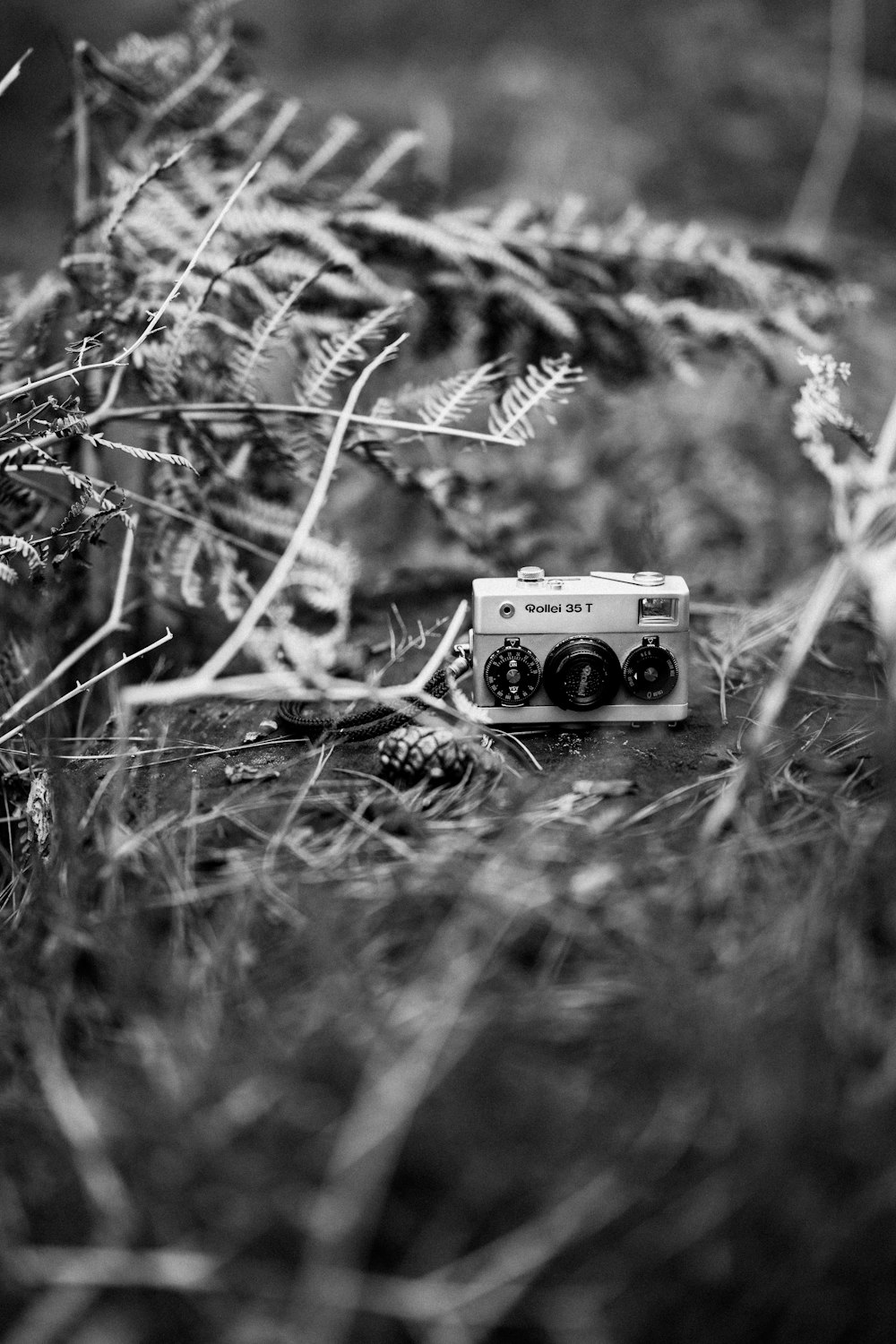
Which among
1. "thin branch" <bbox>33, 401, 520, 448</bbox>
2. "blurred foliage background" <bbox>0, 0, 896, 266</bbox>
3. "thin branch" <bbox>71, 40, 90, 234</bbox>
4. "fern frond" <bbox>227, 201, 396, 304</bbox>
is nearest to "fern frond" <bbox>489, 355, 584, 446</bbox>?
"thin branch" <bbox>33, 401, 520, 448</bbox>

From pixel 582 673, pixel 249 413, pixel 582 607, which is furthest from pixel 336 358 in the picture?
pixel 582 673

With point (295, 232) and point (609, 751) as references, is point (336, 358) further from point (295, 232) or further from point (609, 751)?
point (609, 751)

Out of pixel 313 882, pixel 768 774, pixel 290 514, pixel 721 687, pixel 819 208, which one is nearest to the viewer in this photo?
pixel 313 882

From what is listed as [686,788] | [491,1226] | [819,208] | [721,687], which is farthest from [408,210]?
[819,208]

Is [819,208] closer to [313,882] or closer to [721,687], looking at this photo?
[721,687]

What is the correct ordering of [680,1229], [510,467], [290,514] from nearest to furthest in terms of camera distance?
1. [680,1229]
2. [290,514]
3. [510,467]

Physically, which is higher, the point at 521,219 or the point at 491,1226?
the point at 521,219

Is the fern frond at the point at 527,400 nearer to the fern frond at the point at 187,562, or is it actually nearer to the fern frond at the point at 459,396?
the fern frond at the point at 459,396

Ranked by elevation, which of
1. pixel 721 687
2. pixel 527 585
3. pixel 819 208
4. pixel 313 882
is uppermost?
pixel 819 208
